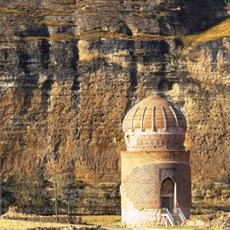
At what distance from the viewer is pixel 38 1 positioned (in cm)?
10669

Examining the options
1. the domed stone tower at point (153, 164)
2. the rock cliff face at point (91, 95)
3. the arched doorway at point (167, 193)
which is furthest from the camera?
the rock cliff face at point (91, 95)

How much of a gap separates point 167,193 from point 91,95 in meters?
42.5

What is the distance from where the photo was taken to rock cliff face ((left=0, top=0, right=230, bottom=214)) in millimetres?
99188

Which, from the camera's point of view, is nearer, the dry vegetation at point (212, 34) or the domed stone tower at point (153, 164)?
the domed stone tower at point (153, 164)

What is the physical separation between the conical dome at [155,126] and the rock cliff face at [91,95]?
125 feet

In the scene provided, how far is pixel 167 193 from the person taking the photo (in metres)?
Result: 59.2

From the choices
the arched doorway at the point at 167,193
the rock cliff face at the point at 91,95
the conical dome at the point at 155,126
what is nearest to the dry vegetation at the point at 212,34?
the rock cliff face at the point at 91,95

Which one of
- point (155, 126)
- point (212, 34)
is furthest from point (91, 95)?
point (155, 126)

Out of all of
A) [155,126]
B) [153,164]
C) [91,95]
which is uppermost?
[91,95]

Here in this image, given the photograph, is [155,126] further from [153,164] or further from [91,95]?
[91,95]

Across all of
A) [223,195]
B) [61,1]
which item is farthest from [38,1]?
[223,195]

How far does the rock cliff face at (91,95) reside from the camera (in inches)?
3905

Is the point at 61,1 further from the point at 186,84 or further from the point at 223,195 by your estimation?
the point at 223,195

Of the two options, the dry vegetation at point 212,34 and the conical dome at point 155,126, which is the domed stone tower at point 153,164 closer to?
the conical dome at point 155,126
